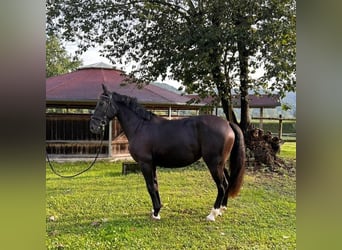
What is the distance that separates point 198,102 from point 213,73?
0.31 meters

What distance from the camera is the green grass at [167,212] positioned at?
2217mm

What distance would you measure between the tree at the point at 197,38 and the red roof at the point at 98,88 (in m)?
0.12

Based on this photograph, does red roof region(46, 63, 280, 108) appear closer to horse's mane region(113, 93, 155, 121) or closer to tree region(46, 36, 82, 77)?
tree region(46, 36, 82, 77)

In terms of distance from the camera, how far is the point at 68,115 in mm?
2883

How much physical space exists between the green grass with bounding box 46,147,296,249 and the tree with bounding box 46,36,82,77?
0.90 metres

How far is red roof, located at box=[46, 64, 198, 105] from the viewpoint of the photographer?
2637mm

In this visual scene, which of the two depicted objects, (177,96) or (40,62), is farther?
(177,96)

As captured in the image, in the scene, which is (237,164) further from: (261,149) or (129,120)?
(129,120)

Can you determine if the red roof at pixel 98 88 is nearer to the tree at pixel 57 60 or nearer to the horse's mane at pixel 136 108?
the tree at pixel 57 60

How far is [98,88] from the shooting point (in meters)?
2.72

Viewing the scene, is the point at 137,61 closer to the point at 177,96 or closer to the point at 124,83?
the point at 124,83

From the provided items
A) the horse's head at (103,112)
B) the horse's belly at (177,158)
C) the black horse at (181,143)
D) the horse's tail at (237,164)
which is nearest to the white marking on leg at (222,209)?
the black horse at (181,143)

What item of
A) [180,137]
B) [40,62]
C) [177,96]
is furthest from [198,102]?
[40,62]

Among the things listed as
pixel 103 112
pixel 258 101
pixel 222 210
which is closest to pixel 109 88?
pixel 103 112
